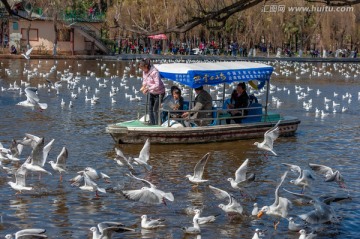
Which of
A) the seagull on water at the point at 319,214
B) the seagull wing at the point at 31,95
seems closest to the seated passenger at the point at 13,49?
the seagull wing at the point at 31,95

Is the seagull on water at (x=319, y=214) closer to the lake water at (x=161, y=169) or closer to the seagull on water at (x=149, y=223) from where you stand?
the lake water at (x=161, y=169)

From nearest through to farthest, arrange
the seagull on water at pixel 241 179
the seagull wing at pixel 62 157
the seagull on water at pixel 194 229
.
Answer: the seagull on water at pixel 194 229 < the seagull on water at pixel 241 179 < the seagull wing at pixel 62 157

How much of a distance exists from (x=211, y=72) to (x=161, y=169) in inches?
136

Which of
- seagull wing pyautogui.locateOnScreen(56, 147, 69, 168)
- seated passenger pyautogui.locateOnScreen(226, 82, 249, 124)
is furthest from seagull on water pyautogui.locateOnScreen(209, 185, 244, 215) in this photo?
seated passenger pyautogui.locateOnScreen(226, 82, 249, 124)

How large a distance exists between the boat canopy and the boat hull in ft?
3.54

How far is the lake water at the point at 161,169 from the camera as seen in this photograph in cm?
1134

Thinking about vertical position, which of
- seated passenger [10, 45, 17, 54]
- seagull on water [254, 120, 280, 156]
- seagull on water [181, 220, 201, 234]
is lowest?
seagull on water [181, 220, 201, 234]

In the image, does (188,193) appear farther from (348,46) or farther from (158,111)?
(348,46)

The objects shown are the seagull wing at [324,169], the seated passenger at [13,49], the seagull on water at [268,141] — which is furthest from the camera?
the seated passenger at [13,49]

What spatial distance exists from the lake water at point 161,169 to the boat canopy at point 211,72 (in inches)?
60.0

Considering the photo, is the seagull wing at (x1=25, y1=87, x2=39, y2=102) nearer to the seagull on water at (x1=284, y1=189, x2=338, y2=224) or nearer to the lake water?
the lake water

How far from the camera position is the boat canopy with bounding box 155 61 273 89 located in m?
17.5

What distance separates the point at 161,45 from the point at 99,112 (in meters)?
44.4

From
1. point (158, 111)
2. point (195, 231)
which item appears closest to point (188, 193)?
point (195, 231)
